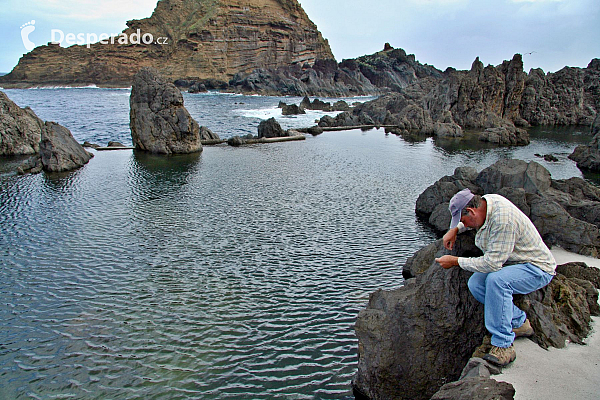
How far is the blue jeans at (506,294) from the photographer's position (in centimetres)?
540

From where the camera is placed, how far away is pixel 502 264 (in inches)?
217

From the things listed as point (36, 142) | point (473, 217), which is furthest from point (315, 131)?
point (473, 217)

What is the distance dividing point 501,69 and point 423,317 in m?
82.1

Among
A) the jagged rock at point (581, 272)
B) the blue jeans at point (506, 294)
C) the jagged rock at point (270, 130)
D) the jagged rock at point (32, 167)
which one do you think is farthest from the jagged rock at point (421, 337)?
the jagged rock at point (270, 130)

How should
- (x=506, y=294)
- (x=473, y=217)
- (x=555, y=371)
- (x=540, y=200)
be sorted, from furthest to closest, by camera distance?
(x=540, y=200)
(x=473, y=217)
(x=506, y=294)
(x=555, y=371)

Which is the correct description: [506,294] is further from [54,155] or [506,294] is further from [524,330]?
[54,155]

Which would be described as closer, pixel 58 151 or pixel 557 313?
pixel 557 313

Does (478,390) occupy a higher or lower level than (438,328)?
higher

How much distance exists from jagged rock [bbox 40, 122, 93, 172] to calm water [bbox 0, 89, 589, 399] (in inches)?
79.3

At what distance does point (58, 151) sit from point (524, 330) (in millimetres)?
32133

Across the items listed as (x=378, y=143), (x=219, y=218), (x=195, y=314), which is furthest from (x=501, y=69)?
(x=195, y=314)

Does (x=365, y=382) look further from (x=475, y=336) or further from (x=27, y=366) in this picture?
(x=27, y=366)

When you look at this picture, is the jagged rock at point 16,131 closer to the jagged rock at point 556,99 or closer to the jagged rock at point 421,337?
the jagged rock at point 421,337

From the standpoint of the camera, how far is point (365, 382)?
700 cm
